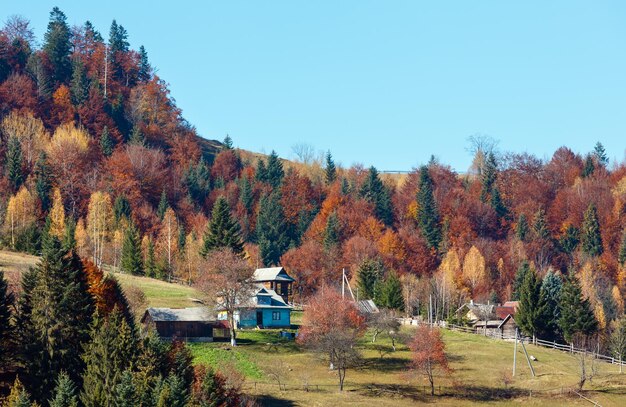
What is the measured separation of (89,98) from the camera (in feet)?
565

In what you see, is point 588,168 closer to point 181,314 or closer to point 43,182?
point 43,182

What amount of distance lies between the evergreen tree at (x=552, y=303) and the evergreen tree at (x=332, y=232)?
1449 inches

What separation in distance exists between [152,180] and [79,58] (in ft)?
144

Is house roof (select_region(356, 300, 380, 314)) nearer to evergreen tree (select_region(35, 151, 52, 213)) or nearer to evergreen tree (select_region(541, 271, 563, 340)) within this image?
evergreen tree (select_region(541, 271, 563, 340))

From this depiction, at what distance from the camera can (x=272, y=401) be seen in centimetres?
6094

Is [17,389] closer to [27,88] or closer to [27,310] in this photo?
[27,310]

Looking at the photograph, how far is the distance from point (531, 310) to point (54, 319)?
47.2 m

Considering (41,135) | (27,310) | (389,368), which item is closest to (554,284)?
(389,368)

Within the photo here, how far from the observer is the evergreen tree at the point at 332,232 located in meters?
134

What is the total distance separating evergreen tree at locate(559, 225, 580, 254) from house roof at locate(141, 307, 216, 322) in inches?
3626

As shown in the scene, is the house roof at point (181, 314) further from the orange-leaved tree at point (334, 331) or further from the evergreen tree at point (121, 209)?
the evergreen tree at point (121, 209)

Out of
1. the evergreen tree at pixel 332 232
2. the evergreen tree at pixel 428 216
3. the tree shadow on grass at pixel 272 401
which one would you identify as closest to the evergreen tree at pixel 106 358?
the tree shadow on grass at pixel 272 401

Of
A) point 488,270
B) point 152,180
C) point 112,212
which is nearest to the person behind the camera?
point 112,212

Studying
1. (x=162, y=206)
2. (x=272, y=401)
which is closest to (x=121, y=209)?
(x=162, y=206)
